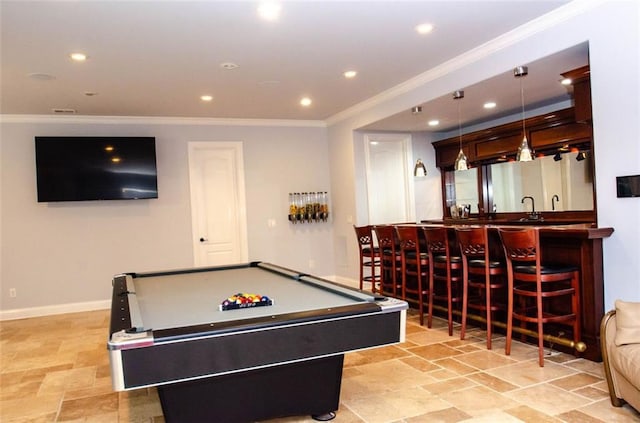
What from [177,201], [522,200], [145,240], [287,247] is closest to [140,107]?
[177,201]

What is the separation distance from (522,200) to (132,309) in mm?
5843

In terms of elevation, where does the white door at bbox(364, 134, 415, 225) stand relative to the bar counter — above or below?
above

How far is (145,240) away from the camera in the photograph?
268 inches

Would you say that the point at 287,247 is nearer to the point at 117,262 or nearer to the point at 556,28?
the point at 117,262

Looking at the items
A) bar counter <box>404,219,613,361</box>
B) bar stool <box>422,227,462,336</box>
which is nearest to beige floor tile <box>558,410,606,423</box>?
bar counter <box>404,219,613,361</box>

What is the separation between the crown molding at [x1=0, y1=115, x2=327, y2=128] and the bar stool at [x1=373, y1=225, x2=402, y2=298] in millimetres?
2713

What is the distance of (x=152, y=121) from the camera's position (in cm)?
683

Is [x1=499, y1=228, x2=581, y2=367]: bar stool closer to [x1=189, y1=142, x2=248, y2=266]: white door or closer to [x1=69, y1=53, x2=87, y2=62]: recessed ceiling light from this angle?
[x1=69, y1=53, x2=87, y2=62]: recessed ceiling light

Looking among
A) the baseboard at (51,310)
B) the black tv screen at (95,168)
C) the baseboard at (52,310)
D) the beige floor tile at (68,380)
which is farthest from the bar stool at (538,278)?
the baseboard at (52,310)

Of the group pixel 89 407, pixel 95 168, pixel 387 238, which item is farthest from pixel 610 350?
pixel 95 168

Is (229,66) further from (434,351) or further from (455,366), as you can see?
(455,366)

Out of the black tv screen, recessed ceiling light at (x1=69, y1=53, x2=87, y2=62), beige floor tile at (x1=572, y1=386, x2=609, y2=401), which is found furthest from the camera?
the black tv screen

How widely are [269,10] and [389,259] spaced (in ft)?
10.7

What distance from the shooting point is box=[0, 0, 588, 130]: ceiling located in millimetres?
3447
